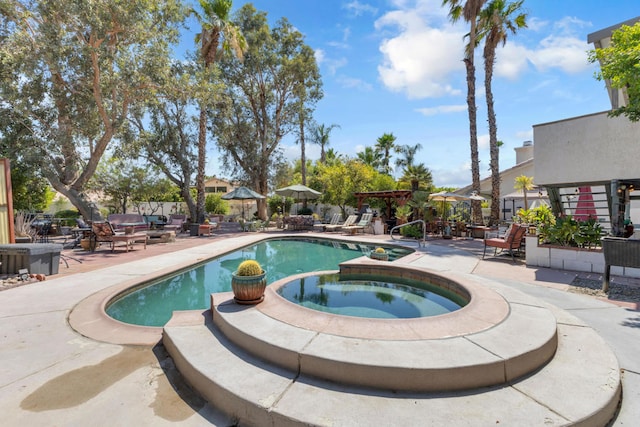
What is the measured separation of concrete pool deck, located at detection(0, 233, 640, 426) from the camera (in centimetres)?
244

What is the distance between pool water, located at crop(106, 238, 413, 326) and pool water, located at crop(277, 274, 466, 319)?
167 cm

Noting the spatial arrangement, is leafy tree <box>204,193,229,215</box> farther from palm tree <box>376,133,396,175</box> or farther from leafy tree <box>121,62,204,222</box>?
palm tree <box>376,133,396,175</box>

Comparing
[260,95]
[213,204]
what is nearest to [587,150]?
[260,95]

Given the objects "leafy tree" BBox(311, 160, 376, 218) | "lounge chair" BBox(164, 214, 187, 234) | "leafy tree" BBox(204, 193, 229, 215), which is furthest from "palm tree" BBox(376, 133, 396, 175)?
"lounge chair" BBox(164, 214, 187, 234)

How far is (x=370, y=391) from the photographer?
8.34 ft

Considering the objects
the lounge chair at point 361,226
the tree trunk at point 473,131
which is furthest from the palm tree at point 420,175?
the lounge chair at point 361,226

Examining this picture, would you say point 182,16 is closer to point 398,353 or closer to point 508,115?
point 508,115

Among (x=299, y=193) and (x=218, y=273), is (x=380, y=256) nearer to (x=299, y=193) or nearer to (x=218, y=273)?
(x=218, y=273)

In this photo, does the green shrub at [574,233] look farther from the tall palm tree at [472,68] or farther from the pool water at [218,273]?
the tall palm tree at [472,68]

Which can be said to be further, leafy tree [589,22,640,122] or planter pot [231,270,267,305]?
leafy tree [589,22,640,122]

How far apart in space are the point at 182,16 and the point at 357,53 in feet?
28.5

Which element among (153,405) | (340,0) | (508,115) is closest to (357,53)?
(340,0)

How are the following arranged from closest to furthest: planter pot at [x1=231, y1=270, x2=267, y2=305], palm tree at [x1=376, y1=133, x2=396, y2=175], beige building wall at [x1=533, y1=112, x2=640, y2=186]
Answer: planter pot at [x1=231, y1=270, x2=267, y2=305], beige building wall at [x1=533, y1=112, x2=640, y2=186], palm tree at [x1=376, y1=133, x2=396, y2=175]

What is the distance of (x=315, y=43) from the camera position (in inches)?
880
